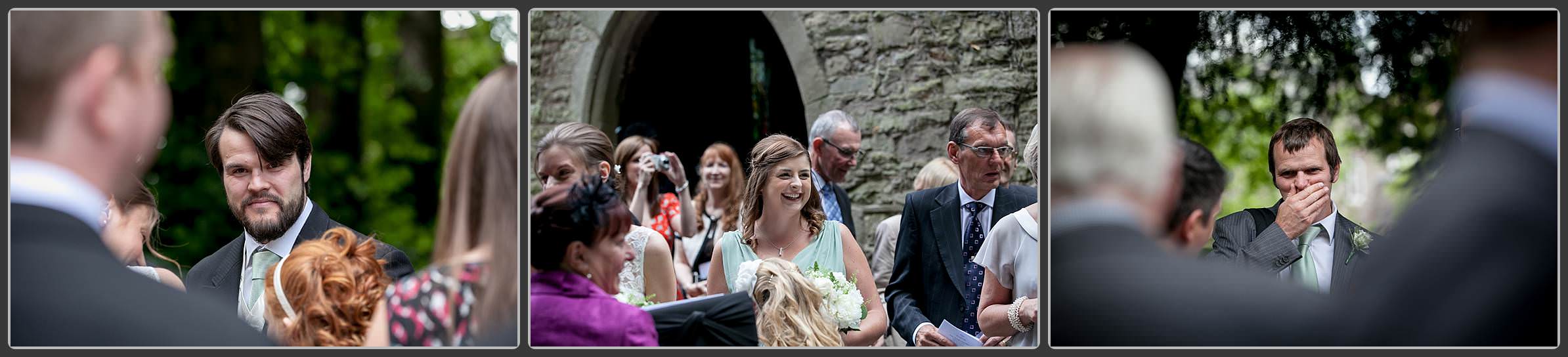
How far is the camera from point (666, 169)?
479 centimetres

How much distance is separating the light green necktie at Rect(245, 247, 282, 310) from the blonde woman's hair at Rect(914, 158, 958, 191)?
2236 mm

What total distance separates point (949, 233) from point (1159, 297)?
831mm

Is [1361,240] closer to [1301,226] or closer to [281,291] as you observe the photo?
[1301,226]

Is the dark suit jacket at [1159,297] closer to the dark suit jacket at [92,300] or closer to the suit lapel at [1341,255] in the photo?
the suit lapel at [1341,255]

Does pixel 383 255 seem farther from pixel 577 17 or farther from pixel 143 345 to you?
pixel 577 17

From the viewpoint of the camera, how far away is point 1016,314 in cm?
400

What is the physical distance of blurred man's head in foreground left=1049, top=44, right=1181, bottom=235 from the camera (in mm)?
3373

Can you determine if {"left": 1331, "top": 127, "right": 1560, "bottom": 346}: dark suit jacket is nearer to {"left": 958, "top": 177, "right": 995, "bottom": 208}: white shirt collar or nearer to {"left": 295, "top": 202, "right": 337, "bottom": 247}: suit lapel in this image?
{"left": 958, "top": 177, "right": 995, "bottom": 208}: white shirt collar

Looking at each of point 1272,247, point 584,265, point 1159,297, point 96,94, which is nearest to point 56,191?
point 96,94

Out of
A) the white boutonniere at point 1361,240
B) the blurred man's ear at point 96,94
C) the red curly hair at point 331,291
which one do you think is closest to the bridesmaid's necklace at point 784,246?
the red curly hair at point 331,291

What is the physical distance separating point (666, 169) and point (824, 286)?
1170 millimetres

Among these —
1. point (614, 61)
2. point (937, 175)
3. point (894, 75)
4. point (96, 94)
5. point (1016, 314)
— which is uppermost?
point (614, 61)

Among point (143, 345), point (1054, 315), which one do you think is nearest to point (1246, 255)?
point (1054, 315)

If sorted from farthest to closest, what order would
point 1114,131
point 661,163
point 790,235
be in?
point 661,163, point 790,235, point 1114,131
